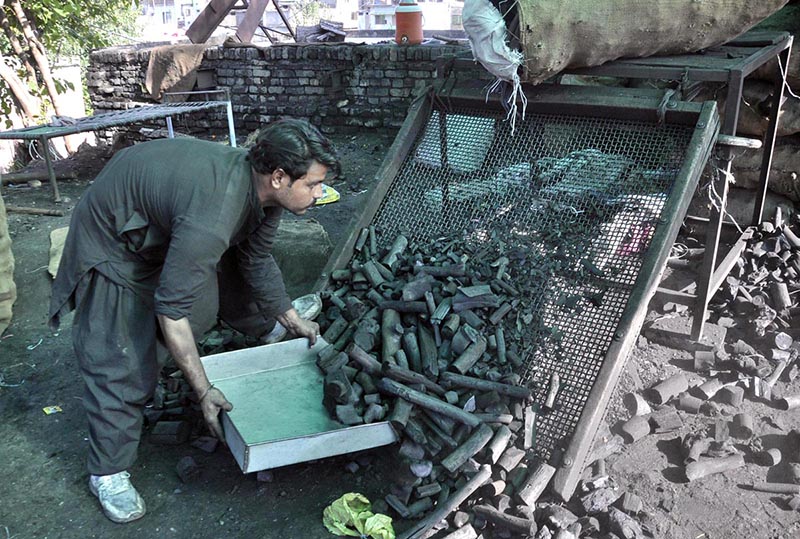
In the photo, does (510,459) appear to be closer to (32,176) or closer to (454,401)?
(454,401)

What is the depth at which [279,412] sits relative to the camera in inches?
119

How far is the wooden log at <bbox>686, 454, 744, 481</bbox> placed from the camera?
290 cm

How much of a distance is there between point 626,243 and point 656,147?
550mm

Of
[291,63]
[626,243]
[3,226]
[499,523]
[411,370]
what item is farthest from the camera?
[291,63]

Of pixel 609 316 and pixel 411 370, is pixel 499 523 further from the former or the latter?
pixel 609 316

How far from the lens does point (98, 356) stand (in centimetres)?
269

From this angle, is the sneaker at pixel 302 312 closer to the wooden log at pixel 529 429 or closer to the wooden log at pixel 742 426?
the wooden log at pixel 529 429

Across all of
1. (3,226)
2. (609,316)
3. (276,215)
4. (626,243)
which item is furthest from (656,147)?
(3,226)

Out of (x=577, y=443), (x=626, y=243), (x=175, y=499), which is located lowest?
(x=175, y=499)

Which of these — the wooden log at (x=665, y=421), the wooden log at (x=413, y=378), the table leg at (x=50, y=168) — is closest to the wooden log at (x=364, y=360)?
the wooden log at (x=413, y=378)

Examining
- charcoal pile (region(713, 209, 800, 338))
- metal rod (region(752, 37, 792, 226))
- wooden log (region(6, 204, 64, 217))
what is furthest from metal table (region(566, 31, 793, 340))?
wooden log (region(6, 204, 64, 217))

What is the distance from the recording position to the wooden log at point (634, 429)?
3119 millimetres

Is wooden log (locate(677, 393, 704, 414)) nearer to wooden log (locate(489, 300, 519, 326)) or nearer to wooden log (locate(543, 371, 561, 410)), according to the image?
wooden log (locate(543, 371, 561, 410))

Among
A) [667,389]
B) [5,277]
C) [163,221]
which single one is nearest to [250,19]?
[5,277]
